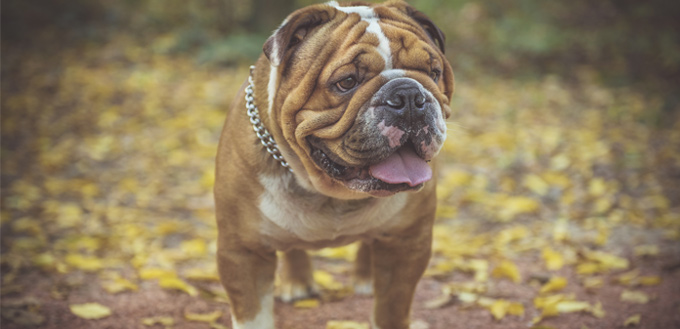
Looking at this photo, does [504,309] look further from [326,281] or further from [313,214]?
[313,214]

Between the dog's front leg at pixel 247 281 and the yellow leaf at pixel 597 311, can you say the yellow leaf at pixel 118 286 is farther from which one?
the yellow leaf at pixel 597 311

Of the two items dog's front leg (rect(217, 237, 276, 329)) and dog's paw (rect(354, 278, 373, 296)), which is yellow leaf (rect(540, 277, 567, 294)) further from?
dog's front leg (rect(217, 237, 276, 329))

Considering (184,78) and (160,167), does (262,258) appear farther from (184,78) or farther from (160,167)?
(184,78)

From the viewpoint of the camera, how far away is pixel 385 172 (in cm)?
230

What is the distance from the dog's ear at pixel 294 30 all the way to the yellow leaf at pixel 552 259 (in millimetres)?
2672

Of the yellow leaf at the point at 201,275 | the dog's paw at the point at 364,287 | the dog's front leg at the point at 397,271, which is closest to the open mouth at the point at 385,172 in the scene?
the dog's front leg at the point at 397,271

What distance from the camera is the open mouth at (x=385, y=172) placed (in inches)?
90.3

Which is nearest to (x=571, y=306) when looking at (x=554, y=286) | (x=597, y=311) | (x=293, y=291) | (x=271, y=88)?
(x=597, y=311)

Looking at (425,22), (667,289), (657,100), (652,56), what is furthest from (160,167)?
(652,56)

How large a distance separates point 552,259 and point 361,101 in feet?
8.72

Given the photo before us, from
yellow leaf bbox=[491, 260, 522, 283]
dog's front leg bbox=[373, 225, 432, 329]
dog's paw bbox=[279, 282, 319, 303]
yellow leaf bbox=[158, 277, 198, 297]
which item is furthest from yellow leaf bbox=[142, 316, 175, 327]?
yellow leaf bbox=[491, 260, 522, 283]

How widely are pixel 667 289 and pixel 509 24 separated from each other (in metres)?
8.73

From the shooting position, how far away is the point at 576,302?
11.7 ft

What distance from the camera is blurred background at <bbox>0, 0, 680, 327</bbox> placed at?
4500mm
